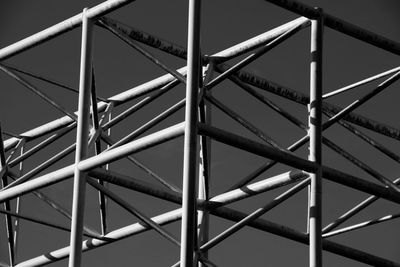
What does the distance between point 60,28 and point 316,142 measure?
5816 millimetres

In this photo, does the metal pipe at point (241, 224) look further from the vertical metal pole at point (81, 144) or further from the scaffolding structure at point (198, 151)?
the vertical metal pole at point (81, 144)

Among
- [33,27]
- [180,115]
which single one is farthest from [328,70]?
[33,27]

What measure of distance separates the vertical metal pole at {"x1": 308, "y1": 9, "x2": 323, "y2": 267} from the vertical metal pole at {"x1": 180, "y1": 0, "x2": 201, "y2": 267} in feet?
9.97

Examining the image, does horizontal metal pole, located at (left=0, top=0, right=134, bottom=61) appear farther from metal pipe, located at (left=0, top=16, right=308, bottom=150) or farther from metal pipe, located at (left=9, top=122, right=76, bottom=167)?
metal pipe, located at (left=9, top=122, right=76, bottom=167)

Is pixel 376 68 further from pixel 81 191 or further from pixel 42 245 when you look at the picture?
pixel 81 191

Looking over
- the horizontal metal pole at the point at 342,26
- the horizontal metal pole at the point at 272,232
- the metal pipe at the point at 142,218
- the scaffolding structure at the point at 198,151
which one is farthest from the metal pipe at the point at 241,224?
the horizontal metal pole at the point at 342,26

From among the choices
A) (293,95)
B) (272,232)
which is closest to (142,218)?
(272,232)

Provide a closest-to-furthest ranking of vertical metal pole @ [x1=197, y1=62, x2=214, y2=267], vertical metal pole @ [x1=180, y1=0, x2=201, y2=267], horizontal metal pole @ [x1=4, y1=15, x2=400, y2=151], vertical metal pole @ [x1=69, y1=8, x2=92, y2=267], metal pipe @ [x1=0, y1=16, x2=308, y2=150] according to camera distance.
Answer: vertical metal pole @ [x1=180, y1=0, x2=201, y2=267]
vertical metal pole @ [x1=69, y1=8, x2=92, y2=267]
metal pipe @ [x1=0, y1=16, x2=308, y2=150]
horizontal metal pole @ [x1=4, y1=15, x2=400, y2=151]
vertical metal pole @ [x1=197, y1=62, x2=214, y2=267]

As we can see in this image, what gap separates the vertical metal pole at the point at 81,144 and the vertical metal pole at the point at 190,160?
2908mm

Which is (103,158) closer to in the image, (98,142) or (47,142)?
(98,142)

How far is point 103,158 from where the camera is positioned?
70.6 ft

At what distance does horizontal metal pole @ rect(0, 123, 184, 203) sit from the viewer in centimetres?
2050

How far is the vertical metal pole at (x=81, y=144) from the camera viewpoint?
70.8ft

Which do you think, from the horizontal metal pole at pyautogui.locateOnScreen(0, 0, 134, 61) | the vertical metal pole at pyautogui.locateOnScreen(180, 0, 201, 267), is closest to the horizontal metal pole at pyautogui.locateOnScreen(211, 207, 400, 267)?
the vertical metal pole at pyautogui.locateOnScreen(180, 0, 201, 267)
